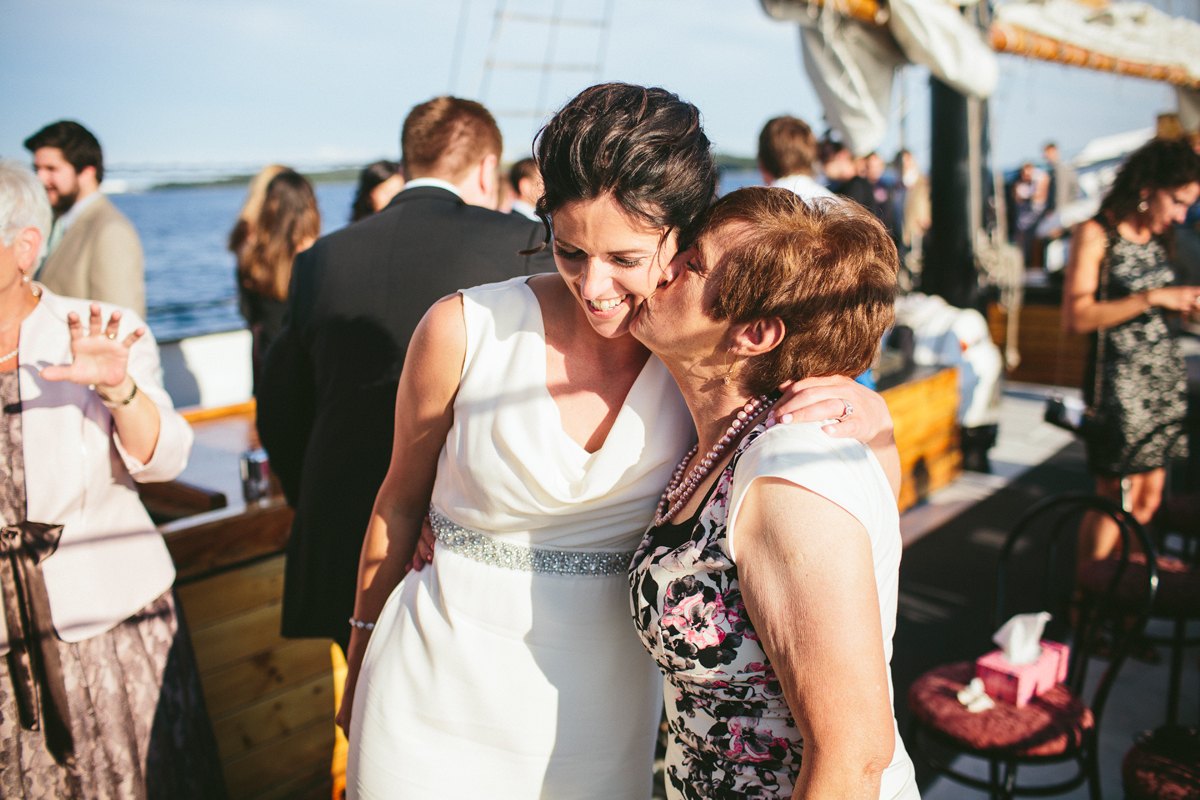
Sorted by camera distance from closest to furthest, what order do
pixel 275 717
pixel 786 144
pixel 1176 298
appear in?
1. pixel 275 717
2. pixel 1176 298
3. pixel 786 144

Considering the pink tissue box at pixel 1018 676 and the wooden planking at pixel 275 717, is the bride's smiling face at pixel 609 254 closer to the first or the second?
the pink tissue box at pixel 1018 676

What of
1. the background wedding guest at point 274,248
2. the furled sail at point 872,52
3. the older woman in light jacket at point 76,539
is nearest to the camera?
the older woman in light jacket at point 76,539

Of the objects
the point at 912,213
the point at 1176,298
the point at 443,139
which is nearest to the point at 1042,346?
the point at 912,213

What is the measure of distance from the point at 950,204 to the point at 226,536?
6403mm

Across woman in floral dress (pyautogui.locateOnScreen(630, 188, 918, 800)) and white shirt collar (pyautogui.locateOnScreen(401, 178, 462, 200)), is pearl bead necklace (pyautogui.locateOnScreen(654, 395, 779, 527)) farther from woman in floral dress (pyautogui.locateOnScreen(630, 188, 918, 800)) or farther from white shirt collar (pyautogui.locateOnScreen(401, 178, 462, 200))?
white shirt collar (pyautogui.locateOnScreen(401, 178, 462, 200))

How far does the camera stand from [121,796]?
1799 mm

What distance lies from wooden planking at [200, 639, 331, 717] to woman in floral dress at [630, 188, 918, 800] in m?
1.55

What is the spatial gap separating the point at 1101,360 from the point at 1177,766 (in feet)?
6.35

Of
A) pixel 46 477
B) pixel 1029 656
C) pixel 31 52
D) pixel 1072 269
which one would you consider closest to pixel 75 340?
pixel 46 477

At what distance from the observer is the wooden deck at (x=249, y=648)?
227cm

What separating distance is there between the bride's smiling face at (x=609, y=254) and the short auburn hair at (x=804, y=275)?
82 mm

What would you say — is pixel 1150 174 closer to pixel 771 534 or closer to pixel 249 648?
pixel 771 534

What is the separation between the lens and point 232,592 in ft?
7.66

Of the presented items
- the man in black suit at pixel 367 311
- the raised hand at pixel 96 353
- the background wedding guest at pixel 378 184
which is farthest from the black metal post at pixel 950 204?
the raised hand at pixel 96 353
